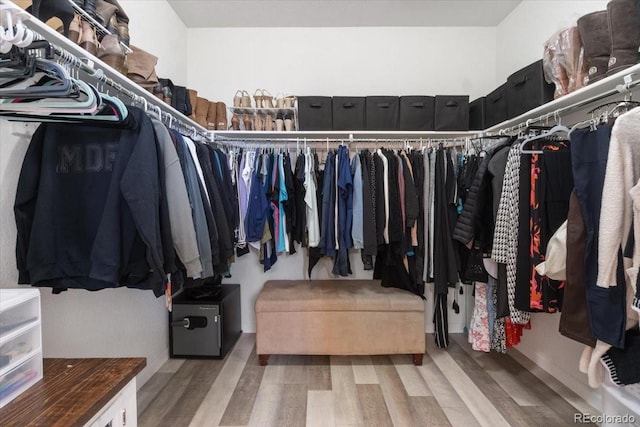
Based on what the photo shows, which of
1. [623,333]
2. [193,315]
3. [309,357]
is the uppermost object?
[623,333]

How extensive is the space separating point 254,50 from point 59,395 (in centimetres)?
282

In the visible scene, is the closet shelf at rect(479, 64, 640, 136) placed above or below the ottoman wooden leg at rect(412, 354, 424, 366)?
above

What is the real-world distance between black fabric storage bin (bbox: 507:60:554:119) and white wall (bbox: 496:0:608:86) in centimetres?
37

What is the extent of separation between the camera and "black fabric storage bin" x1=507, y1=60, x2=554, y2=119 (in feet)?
6.09

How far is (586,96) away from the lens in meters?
1.57

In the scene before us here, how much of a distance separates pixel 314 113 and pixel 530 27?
71.6 inches

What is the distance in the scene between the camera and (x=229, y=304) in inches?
97.8

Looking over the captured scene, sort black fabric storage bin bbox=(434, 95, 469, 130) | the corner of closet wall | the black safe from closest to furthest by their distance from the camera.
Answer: the corner of closet wall
the black safe
black fabric storage bin bbox=(434, 95, 469, 130)

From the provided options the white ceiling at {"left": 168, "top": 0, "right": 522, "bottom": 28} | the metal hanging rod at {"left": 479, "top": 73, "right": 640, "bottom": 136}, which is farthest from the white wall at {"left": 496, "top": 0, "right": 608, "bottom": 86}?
the metal hanging rod at {"left": 479, "top": 73, "right": 640, "bottom": 136}

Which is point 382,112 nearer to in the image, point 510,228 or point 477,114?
point 477,114

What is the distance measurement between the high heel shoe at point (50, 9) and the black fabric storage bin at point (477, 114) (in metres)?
2.65

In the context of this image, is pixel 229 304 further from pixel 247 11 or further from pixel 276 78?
pixel 247 11

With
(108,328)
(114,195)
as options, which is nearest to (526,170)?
(114,195)

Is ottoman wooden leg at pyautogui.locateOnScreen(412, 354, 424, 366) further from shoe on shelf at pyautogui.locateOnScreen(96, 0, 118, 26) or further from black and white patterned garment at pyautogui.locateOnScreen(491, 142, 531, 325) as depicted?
shoe on shelf at pyautogui.locateOnScreen(96, 0, 118, 26)
